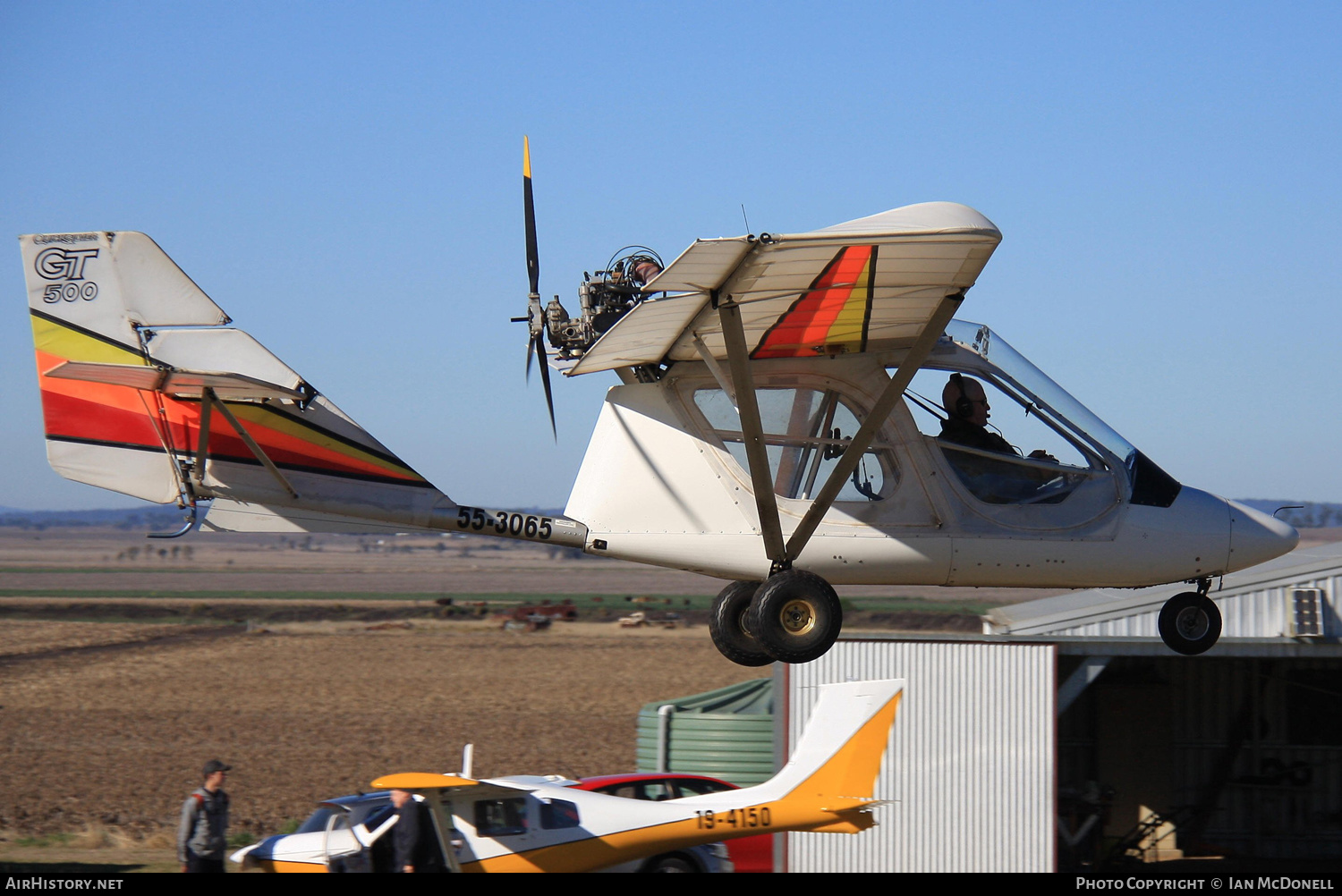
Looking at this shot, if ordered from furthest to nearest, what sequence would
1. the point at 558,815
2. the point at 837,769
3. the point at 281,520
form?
the point at 837,769 < the point at 558,815 < the point at 281,520

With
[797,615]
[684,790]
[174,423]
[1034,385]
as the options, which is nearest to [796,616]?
[797,615]

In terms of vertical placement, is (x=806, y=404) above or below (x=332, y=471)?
above

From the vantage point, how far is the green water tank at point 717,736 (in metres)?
19.0

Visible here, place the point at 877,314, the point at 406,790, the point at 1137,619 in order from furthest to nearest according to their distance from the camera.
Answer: the point at 1137,619 → the point at 406,790 → the point at 877,314

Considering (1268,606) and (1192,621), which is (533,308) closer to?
(1192,621)

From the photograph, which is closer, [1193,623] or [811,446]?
[811,446]

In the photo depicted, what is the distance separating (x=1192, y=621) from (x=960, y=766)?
24.6ft

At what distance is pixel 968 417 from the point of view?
9.40 meters

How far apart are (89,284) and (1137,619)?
16.0 meters

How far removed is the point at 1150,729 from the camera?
859 inches

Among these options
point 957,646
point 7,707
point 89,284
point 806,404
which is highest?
point 89,284

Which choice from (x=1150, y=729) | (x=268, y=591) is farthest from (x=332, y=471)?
(x=268, y=591)

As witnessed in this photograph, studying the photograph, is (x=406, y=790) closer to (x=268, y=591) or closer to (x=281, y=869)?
(x=281, y=869)

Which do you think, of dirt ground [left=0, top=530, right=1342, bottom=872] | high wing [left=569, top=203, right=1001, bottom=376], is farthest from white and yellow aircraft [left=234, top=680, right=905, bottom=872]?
dirt ground [left=0, top=530, right=1342, bottom=872]
